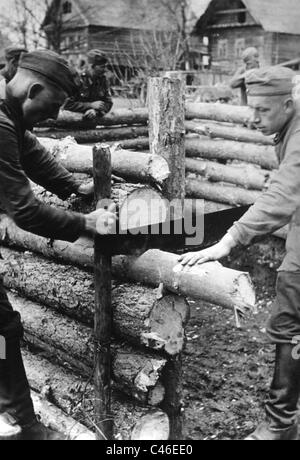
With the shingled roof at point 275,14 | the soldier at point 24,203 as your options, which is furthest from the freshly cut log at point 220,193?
the shingled roof at point 275,14

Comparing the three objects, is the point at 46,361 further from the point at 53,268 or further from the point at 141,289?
the point at 141,289

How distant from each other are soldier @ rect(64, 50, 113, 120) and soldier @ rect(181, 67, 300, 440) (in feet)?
19.2

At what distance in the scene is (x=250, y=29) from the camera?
33812 millimetres

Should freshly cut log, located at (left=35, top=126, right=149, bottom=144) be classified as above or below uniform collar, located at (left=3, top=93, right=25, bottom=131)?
below

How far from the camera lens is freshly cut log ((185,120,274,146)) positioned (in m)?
8.54

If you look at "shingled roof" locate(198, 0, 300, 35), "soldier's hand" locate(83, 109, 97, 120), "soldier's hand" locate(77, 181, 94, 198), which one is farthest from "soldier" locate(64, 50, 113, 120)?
"shingled roof" locate(198, 0, 300, 35)

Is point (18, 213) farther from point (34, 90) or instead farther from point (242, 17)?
point (242, 17)

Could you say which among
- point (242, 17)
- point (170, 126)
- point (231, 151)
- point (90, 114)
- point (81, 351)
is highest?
point (242, 17)

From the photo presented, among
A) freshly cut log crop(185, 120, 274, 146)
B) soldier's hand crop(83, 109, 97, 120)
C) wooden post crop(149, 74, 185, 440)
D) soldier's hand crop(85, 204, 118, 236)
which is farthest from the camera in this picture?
soldier's hand crop(83, 109, 97, 120)

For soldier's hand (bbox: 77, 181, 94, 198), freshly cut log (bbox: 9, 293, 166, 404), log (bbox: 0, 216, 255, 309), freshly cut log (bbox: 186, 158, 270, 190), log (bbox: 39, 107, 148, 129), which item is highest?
log (bbox: 39, 107, 148, 129)

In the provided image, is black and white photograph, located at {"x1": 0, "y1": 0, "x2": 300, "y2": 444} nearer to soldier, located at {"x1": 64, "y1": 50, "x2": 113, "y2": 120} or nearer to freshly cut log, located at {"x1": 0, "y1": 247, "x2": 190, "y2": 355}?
freshly cut log, located at {"x1": 0, "y1": 247, "x2": 190, "y2": 355}

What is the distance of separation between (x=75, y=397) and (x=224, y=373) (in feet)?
5.73

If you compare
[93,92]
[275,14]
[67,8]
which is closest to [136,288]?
[93,92]
